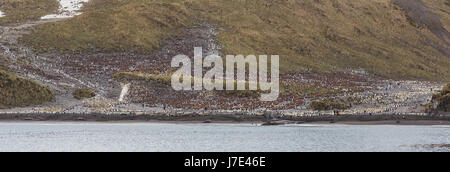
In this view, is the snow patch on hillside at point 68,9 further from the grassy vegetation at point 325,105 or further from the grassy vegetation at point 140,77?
the grassy vegetation at point 325,105

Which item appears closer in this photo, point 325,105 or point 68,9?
point 325,105

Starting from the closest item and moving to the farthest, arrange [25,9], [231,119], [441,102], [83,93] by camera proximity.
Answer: [231,119] → [441,102] → [83,93] → [25,9]

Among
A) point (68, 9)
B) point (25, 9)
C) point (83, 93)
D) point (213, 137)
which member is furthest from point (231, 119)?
point (25, 9)

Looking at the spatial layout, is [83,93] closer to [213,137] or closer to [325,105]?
[213,137]

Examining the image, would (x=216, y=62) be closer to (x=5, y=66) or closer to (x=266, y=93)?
(x=266, y=93)

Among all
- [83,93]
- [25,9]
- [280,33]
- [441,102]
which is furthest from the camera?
[25,9]

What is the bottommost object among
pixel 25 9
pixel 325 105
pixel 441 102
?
pixel 325 105
